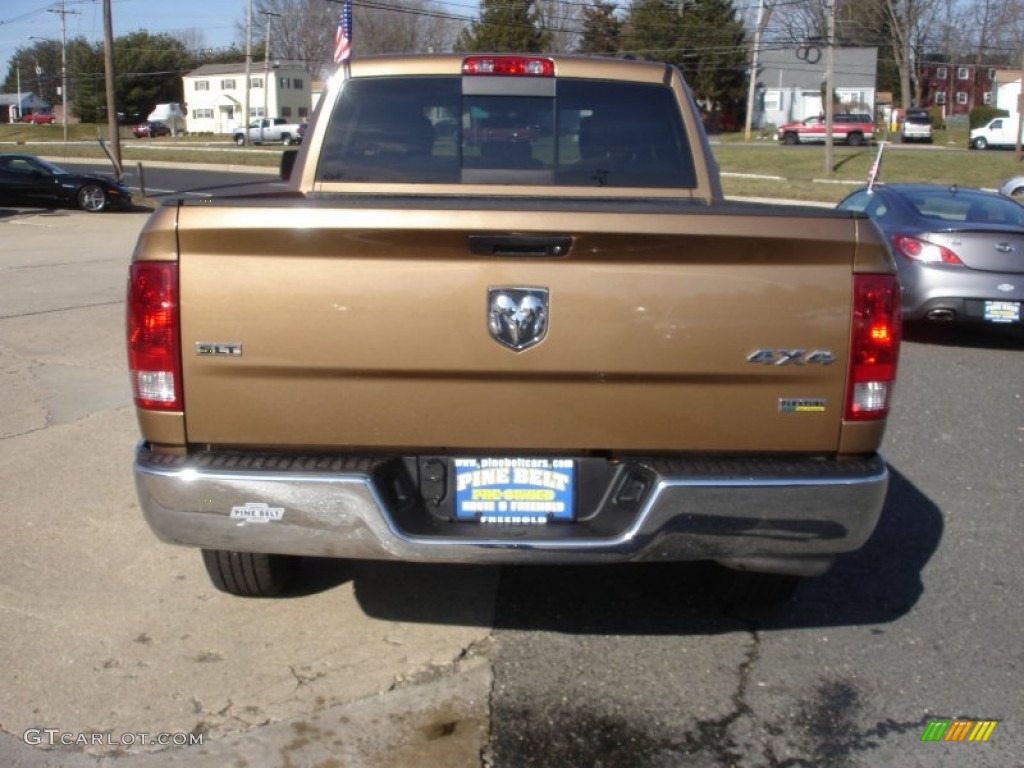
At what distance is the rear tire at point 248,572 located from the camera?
404cm

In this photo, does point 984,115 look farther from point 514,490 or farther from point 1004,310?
point 514,490

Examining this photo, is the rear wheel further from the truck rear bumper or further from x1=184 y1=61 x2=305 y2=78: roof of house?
x1=184 y1=61 x2=305 y2=78: roof of house

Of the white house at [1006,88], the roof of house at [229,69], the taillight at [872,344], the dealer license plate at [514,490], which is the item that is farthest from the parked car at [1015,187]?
the roof of house at [229,69]

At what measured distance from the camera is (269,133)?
64500mm

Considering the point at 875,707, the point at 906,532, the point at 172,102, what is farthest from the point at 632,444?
the point at 172,102

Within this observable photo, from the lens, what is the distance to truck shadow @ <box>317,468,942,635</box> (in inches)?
167

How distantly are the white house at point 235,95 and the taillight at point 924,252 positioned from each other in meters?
81.4

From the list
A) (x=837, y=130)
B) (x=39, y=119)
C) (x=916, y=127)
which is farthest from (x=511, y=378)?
(x=39, y=119)

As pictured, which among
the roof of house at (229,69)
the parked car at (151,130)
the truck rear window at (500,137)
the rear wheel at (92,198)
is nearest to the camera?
the truck rear window at (500,137)

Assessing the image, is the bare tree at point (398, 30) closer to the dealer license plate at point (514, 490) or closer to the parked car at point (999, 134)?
the parked car at point (999, 134)

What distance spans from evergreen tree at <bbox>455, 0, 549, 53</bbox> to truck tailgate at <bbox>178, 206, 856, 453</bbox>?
51.5 meters

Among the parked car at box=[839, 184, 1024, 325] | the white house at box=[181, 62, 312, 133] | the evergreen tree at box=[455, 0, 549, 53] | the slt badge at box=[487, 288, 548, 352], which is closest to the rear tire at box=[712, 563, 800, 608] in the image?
the slt badge at box=[487, 288, 548, 352]

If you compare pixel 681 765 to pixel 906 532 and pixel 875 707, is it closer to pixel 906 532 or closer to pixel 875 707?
pixel 875 707

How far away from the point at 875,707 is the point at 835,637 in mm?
545
